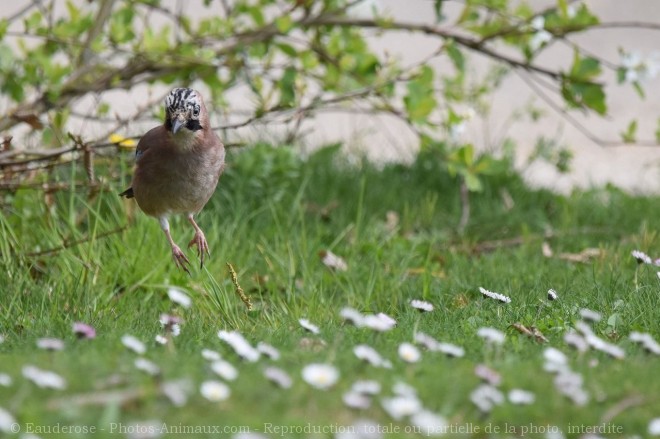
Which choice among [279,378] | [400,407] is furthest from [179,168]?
[400,407]

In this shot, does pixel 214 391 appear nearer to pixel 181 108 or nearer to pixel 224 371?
pixel 224 371

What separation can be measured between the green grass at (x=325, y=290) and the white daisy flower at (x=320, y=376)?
37 mm

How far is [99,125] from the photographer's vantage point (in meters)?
6.70

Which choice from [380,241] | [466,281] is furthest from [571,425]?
[380,241]

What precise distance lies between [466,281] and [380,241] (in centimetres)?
102

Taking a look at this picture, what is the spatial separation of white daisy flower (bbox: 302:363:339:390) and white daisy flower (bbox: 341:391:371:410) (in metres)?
0.07

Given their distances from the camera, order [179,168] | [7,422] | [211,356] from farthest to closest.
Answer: [179,168] < [211,356] < [7,422]

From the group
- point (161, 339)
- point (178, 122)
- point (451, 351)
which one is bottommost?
point (161, 339)

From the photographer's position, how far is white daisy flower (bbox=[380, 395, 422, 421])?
2.57 meters

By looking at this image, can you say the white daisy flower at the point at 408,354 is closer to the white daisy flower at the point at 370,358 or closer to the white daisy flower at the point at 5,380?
the white daisy flower at the point at 370,358

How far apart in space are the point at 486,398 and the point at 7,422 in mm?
1175

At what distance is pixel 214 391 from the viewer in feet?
8.54

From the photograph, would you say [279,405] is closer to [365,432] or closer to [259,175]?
[365,432]

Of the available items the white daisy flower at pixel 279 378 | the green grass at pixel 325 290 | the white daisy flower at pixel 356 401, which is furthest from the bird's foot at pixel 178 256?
the white daisy flower at pixel 356 401
